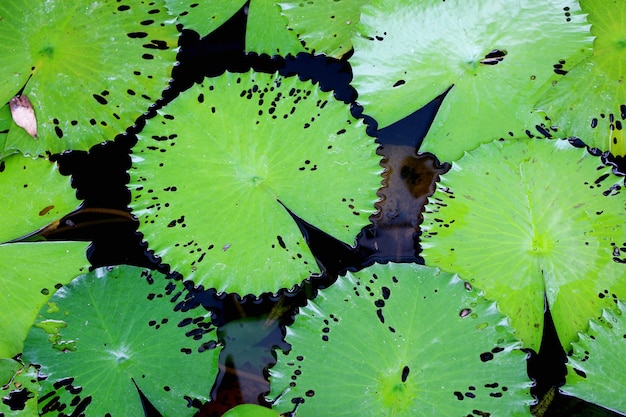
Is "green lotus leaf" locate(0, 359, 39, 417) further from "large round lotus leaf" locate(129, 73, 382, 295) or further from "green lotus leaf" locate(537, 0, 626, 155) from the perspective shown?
"green lotus leaf" locate(537, 0, 626, 155)

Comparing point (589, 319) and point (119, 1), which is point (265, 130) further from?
point (589, 319)

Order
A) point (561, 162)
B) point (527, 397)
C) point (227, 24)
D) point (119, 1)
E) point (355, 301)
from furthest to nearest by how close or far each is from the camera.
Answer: point (227, 24), point (119, 1), point (561, 162), point (355, 301), point (527, 397)

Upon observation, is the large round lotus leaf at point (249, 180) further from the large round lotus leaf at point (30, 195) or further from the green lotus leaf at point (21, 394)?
the green lotus leaf at point (21, 394)

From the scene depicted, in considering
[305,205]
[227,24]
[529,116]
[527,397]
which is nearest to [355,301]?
[305,205]

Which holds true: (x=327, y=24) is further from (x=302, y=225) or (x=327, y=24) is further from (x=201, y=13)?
(x=302, y=225)

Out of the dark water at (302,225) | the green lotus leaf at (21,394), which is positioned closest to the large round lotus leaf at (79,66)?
the dark water at (302,225)
